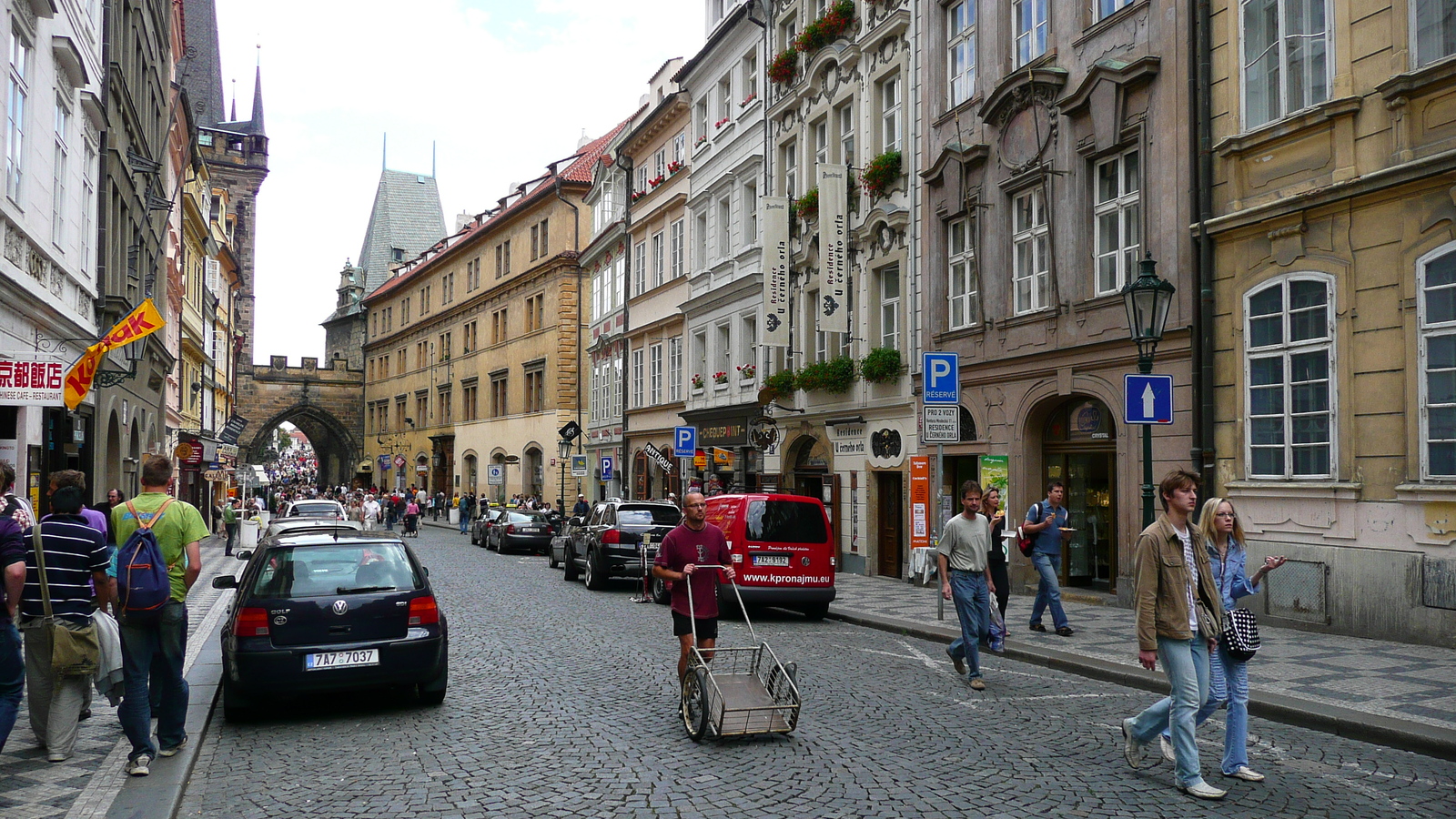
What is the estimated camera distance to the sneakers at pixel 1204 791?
21.0ft

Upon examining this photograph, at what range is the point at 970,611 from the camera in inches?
411

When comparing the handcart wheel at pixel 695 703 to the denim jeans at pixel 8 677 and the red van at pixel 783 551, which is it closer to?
the denim jeans at pixel 8 677

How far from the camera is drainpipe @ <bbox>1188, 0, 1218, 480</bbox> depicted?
1500 centimetres

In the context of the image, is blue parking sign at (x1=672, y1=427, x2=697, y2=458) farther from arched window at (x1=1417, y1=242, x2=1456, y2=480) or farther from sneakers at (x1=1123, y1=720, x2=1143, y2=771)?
sneakers at (x1=1123, y1=720, x2=1143, y2=771)

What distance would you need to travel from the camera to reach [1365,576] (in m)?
12.8

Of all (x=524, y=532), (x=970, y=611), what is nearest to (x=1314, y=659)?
(x=970, y=611)

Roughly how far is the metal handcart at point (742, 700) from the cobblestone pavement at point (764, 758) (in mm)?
137

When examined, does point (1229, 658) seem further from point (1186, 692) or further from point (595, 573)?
point (595, 573)

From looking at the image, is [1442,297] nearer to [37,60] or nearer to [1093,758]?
[1093,758]

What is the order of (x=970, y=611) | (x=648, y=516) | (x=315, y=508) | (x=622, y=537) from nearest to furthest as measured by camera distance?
(x=970, y=611), (x=622, y=537), (x=648, y=516), (x=315, y=508)

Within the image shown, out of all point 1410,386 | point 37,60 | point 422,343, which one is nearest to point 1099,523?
point 1410,386

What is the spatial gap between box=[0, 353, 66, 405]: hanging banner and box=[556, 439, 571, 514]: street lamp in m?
29.8

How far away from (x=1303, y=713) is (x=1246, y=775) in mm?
2226

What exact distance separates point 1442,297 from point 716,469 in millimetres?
20679
